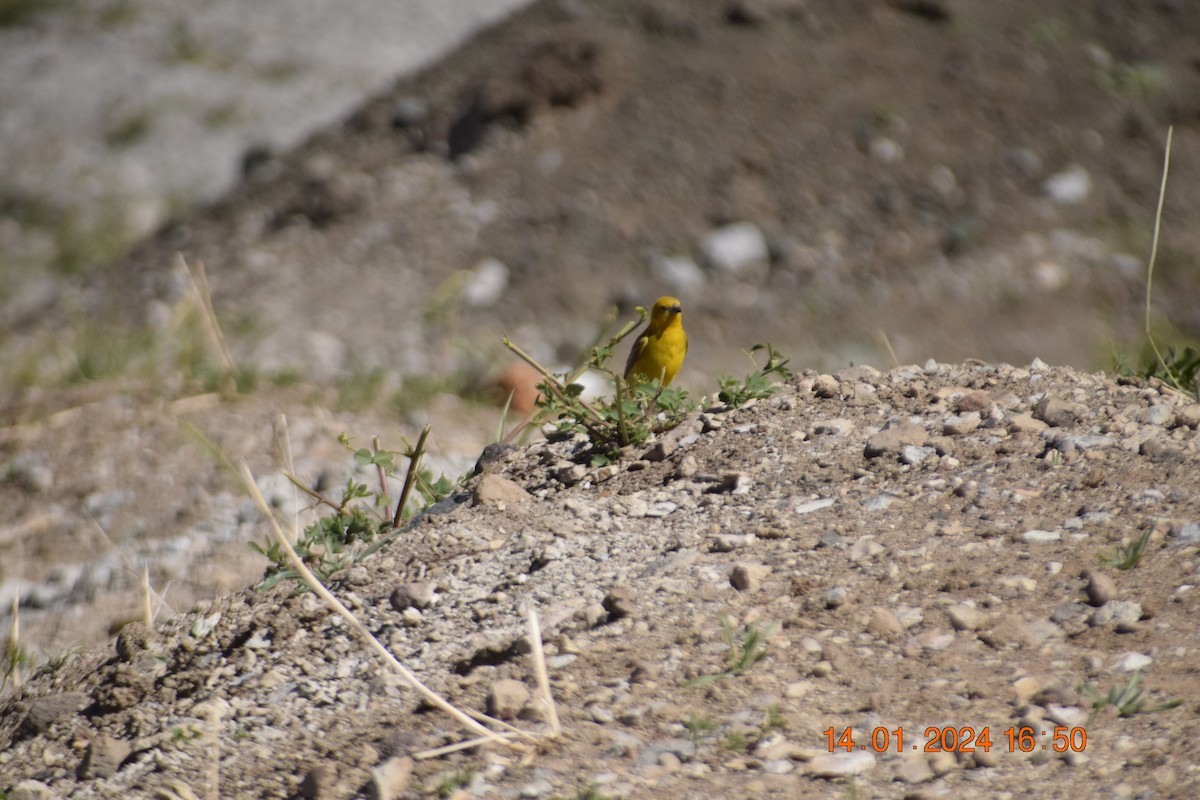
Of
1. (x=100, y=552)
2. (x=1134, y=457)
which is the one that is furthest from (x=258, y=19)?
(x=1134, y=457)

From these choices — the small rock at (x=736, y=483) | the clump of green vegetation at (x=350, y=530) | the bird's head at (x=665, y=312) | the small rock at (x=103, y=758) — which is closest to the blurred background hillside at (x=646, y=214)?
the bird's head at (x=665, y=312)

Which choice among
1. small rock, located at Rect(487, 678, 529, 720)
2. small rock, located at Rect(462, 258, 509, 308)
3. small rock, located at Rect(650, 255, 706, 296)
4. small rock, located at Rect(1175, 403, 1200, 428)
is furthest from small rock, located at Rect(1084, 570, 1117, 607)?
small rock, located at Rect(462, 258, 509, 308)

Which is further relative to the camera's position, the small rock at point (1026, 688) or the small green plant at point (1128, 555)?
the small green plant at point (1128, 555)

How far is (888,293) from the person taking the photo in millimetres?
7672

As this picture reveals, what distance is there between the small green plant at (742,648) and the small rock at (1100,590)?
672 millimetres

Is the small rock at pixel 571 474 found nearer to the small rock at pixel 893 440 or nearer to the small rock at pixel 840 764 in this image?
the small rock at pixel 893 440

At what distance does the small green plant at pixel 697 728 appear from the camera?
220cm

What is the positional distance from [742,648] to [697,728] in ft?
0.77

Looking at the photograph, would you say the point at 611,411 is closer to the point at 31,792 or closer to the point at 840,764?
the point at 840,764

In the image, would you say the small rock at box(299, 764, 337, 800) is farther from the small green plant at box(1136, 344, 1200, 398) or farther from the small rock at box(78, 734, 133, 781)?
the small green plant at box(1136, 344, 1200, 398)

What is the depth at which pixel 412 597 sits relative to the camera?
8.83 ft

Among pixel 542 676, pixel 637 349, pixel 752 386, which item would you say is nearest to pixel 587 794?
pixel 542 676

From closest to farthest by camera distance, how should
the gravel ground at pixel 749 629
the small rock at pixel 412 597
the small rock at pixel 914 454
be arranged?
the gravel ground at pixel 749 629
the small rock at pixel 412 597
the small rock at pixel 914 454

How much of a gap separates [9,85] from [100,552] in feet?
27.1
